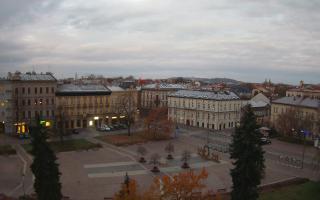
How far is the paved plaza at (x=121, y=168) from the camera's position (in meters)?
42.4

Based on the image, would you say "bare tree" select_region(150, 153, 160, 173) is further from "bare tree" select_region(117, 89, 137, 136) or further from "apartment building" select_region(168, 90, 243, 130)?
"apartment building" select_region(168, 90, 243, 130)

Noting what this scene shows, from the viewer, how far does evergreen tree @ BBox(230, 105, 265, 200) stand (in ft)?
102

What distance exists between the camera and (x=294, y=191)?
4262 cm

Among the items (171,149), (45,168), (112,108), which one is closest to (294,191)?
(171,149)

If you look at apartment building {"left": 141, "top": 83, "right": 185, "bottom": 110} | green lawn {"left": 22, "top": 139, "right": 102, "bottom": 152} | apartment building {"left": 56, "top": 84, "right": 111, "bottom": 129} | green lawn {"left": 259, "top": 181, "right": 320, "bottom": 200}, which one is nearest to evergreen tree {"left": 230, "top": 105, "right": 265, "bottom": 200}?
green lawn {"left": 259, "top": 181, "right": 320, "bottom": 200}

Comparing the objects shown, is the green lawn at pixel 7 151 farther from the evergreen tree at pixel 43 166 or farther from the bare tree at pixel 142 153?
the evergreen tree at pixel 43 166

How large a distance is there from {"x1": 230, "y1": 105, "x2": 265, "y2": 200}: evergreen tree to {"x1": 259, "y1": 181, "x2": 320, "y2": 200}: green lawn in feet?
30.6

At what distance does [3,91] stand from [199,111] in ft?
142

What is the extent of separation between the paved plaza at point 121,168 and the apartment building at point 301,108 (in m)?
8.79

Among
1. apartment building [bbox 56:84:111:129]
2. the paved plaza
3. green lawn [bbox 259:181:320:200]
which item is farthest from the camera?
apartment building [bbox 56:84:111:129]

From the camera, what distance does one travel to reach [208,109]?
86.2 m

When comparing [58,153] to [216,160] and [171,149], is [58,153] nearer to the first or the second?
[171,149]

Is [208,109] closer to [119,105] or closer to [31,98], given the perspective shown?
[119,105]

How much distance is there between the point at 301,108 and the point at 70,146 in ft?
157
